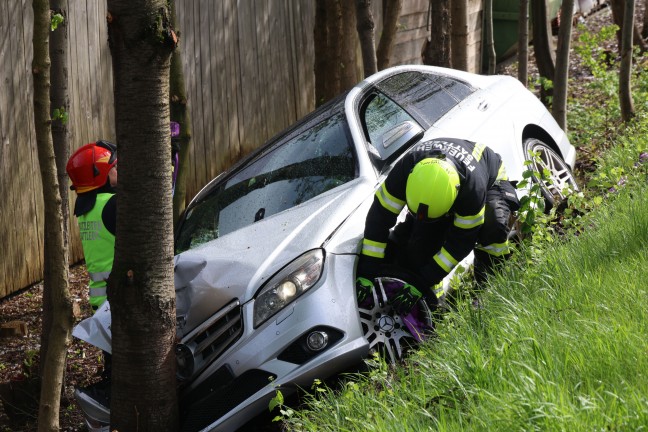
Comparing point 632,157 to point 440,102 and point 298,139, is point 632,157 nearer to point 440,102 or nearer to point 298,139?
point 440,102

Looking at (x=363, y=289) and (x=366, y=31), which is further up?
(x=366, y=31)

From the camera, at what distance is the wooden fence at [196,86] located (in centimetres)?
736

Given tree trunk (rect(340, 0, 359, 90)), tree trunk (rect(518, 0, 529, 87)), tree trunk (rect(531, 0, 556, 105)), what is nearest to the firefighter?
tree trunk (rect(340, 0, 359, 90))

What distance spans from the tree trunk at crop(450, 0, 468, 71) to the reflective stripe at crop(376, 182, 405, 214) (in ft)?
18.4

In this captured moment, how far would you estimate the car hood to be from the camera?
479 centimetres

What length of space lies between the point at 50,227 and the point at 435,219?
79.1 inches

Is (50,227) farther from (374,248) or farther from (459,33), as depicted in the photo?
(459,33)

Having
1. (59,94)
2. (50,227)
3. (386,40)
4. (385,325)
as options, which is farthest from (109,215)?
(386,40)

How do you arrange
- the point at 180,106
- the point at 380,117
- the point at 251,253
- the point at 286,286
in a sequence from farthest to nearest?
the point at 180,106 → the point at 380,117 → the point at 251,253 → the point at 286,286

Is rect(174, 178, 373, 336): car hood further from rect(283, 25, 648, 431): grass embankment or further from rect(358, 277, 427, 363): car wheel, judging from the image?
rect(283, 25, 648, 431): grass embankment

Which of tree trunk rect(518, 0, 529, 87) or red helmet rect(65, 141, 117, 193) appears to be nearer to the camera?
red helmet rect(65, 141, 117, 193)

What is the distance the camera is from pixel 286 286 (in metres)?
4.64

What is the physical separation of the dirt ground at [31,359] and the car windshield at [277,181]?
4.14 feet

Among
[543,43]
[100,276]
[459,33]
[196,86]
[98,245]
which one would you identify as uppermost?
[459,33]
